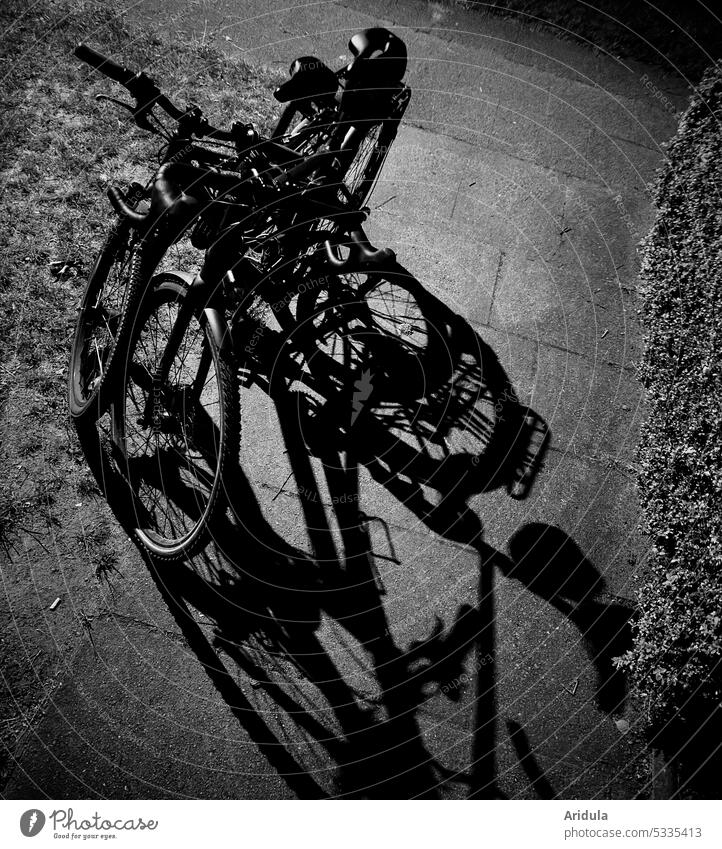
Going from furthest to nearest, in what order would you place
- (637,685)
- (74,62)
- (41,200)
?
1. (74,62)
2. (41,200)
3. (637,685)

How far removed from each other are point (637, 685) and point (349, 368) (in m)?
2.58

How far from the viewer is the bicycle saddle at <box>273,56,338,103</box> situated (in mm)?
3543

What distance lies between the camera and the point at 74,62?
6254mm

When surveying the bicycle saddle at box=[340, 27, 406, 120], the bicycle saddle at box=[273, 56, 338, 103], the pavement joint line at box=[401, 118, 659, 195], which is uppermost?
the pavement joint line at box=[401, 118, 659, 195]

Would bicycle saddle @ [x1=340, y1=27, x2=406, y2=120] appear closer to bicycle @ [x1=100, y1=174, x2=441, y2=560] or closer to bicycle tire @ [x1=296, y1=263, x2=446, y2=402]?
bicycle @ [x1=100, y1=174, x2=441, y2=560]

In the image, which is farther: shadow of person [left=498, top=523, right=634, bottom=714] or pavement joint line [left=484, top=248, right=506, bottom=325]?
pavement joint line [left=484, top=248, right=506, bottom=325]

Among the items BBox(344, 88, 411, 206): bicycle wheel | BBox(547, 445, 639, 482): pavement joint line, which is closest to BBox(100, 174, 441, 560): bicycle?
BBox(344, 88, 411, 206): bicycle wheel

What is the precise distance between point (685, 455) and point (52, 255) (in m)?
4.63

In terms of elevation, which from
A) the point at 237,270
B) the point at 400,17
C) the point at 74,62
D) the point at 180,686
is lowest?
the point at 180,686

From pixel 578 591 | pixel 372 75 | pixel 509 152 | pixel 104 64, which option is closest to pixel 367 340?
pixel 372 75

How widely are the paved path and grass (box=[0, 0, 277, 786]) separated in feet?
0.82
